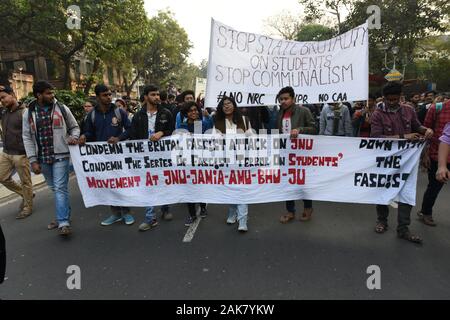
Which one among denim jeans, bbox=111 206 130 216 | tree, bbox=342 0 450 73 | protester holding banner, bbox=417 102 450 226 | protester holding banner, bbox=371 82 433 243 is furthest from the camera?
tree, bbox=342 0 450 73

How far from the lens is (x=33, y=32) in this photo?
17016mm

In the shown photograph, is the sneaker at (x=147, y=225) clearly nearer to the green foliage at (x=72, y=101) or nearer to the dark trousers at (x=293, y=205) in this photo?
the dark trousers at (x=293, y=205)

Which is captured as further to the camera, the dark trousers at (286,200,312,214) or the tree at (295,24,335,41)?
the tree at (295,24,335,41)

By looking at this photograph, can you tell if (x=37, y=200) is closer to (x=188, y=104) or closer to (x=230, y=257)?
(x=188, y=104)

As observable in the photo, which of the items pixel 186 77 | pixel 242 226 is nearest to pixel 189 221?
pixel 242 226

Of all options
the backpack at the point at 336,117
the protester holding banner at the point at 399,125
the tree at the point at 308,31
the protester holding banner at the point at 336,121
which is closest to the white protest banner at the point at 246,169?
the protester holding banner at the point at 399,125

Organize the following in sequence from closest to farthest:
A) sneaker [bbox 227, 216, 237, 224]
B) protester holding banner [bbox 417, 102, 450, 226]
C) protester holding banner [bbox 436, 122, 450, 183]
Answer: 1. protester holding banner [bbox 436, 122, 450, 183]
2. protester holding banner [bbox 417, 102, 450, 226]
3. sneaker [bbox 227, 216, 237, 224]

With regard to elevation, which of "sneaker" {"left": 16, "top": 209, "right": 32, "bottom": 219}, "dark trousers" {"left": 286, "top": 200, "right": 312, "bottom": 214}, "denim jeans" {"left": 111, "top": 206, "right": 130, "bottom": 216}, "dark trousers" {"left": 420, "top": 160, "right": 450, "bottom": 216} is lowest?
"sneaker" {"left": 16, "top": 209, "right": 32, "bottom": 219}

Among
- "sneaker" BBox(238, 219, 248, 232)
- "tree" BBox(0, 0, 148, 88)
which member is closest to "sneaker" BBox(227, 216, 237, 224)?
"sneaker" BBox(238, 219, 248, 232)

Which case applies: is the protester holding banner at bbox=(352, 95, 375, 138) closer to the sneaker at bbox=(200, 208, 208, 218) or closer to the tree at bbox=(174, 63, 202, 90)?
the sneaker at bbox=(200, 208, 208, 218)

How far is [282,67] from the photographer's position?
466cm

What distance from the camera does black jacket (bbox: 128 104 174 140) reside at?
4148 millimetres

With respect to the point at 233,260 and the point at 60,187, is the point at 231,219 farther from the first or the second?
the point at 60,187

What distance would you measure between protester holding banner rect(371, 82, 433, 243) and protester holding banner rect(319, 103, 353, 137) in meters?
3.06
